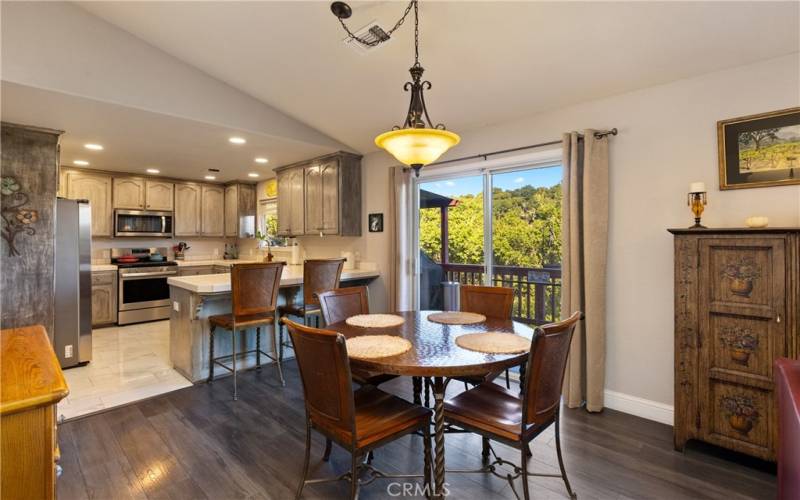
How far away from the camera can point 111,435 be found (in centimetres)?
246

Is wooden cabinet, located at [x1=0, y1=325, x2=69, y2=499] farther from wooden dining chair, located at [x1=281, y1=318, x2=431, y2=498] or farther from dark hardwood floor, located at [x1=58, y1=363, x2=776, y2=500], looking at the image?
dark hardwood floor, located at [x1=58, y1=363, x2=776, y2=500]

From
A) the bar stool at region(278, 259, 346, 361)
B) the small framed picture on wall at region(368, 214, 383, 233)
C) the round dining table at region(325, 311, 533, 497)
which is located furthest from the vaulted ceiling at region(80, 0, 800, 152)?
the round dining table at region(325, 311, 533, 497)

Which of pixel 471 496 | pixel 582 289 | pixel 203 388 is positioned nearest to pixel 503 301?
pixel 582 289

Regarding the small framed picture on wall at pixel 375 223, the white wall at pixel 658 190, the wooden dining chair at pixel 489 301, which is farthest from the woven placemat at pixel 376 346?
the small framed picture on wall at pixel 375 223

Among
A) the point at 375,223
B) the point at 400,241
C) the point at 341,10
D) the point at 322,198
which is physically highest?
the point at 341,10

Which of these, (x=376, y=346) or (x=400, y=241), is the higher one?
(x=400, y=241)

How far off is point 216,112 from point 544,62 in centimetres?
276

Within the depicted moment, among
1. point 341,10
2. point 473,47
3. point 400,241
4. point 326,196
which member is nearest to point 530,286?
point 400,241

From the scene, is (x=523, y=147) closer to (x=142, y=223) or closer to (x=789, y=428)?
(x=789, y=428)

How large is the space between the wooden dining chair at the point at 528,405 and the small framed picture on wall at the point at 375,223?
2841 mm

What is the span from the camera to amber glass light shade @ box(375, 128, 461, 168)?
1905 mm

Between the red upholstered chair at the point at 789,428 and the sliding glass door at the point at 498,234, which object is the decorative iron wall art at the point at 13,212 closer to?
the sliding glass door at the point at 498,234

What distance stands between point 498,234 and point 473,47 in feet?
5.70

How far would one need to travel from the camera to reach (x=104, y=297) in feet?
17.4
